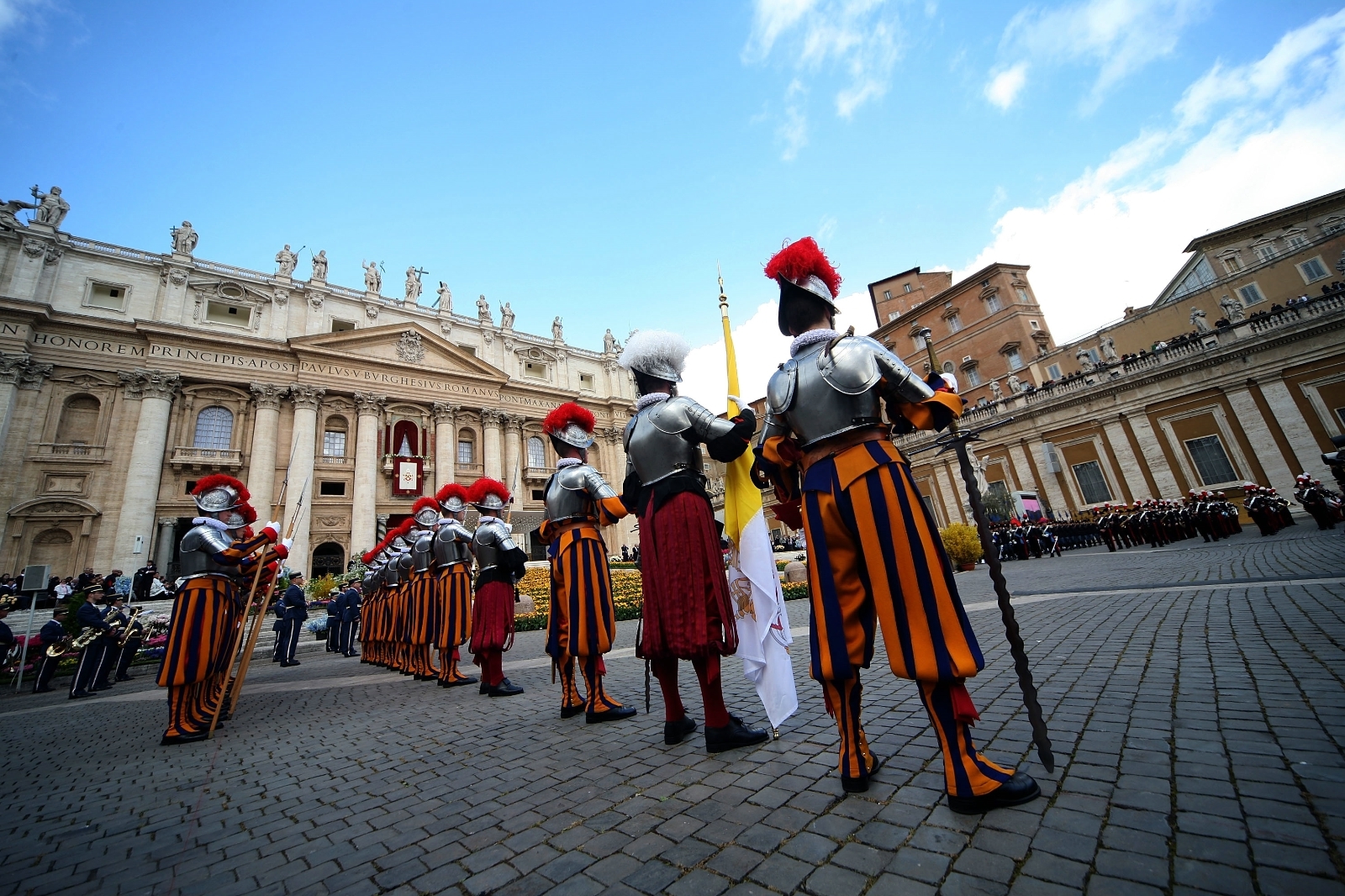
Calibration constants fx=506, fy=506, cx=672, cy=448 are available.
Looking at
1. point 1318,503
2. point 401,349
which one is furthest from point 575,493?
point 401,349

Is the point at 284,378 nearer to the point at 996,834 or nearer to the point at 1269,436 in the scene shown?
the point at 996,834

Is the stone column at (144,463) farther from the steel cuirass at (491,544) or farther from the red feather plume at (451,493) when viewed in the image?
the steel cuirass at (491,544)

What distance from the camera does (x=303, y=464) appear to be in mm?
26938

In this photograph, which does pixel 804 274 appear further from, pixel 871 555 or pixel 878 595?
pixel 878 595

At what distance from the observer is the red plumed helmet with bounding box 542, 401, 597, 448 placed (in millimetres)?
4938

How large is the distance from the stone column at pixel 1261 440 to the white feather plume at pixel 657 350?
25.1 m

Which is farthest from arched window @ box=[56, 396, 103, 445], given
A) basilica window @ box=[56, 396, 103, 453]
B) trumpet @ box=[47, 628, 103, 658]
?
trumpet @ box=[47, 628, 103, 658]

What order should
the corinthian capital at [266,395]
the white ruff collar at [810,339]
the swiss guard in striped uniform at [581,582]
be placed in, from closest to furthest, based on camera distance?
the white ruff collar at [810,339] → the swiss guard in striped uniform at [581,582] → the corinthian capital at [266,395]

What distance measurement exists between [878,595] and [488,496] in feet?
18.4

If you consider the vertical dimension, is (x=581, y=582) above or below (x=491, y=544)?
below

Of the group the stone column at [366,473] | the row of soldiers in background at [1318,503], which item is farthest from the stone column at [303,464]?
the row of soldiers in background at [1318,503]

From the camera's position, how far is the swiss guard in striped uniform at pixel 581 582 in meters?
4.15

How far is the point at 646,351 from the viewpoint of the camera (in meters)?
3.94

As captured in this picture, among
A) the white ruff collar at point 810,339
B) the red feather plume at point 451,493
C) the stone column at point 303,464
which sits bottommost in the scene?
the white ruff collar at point 810,339
